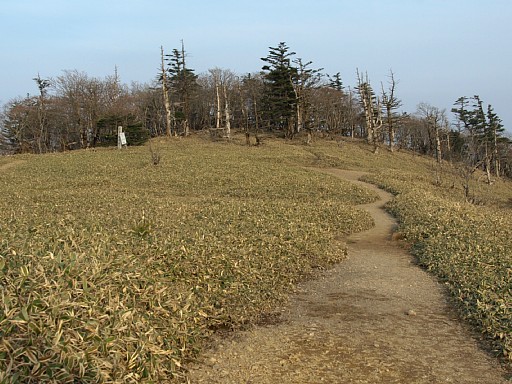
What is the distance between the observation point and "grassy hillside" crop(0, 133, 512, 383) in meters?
3.25

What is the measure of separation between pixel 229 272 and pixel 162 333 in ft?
7.11

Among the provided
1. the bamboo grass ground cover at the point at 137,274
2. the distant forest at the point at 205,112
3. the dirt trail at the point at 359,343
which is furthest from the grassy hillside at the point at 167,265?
the distant forest at the point at 205,112

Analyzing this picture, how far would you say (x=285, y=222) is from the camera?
10.3 meters

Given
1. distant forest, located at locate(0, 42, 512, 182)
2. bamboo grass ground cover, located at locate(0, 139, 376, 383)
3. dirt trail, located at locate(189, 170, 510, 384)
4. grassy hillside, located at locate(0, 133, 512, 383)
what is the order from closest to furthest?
1. bamboo grass ground cover, located at locate(0, 139, 376, 383)
2. grassy hillside, located at locate(0, 133, 512, 383)
3. dirt trail, located at locate(189, 170, 510, 384)
4. distant forest, located at locate(0, 42, 512, 182)

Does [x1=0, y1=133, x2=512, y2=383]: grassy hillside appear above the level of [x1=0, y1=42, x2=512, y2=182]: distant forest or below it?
below

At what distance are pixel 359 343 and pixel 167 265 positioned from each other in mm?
2576

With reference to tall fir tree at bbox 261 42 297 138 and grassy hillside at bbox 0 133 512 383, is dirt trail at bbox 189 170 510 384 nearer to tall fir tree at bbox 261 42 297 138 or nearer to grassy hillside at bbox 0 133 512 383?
grassy hillside at bbox 0 133 512 383

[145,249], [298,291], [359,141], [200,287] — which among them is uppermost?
[359,141]

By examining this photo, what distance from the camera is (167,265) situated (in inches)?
235

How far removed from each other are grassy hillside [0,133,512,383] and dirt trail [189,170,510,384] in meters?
0.32

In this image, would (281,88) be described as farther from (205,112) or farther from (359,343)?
(359,343)

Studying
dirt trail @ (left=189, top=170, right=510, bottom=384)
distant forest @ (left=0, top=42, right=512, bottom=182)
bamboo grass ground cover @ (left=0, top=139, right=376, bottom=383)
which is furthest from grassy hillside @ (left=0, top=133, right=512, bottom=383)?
distant forest @ (left=0, top=42, right=512, bottom=182)

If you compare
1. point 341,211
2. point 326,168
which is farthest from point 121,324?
point 326,168

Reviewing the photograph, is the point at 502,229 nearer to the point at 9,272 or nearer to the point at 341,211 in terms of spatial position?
the point at 341,211
